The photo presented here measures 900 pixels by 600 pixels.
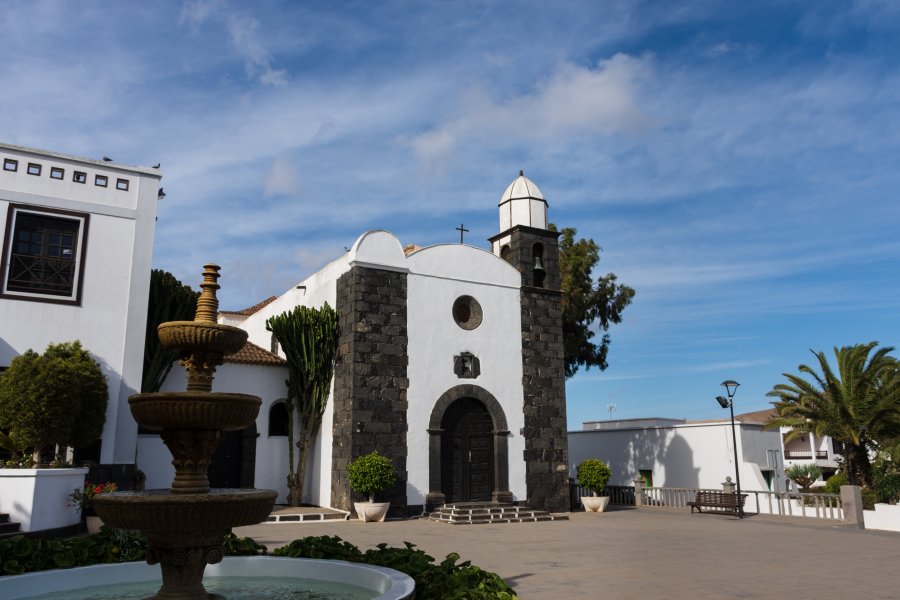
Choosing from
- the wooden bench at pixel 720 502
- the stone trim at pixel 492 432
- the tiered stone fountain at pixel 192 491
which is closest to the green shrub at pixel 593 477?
the wooden bench at pixel 720 502

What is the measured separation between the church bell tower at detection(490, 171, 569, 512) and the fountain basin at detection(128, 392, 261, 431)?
14.7 m

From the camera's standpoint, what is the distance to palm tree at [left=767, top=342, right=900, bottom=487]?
19.0 m

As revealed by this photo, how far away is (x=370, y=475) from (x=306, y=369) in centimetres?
389

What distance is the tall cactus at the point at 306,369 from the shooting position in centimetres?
1869

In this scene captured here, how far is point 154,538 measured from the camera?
6031 mm

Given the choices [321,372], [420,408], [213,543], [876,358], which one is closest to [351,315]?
[321,372]

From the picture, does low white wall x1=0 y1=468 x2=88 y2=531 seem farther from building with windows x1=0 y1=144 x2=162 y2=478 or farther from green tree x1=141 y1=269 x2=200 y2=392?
green tree x1=141 y1=269 x2=200 y2=392

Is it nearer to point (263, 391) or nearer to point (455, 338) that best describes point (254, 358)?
point (263, 391)

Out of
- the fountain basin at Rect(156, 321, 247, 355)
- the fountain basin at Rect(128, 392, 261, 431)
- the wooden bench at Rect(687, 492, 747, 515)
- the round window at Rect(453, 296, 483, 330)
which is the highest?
the round window at Rect(453, 296, 483, 330)

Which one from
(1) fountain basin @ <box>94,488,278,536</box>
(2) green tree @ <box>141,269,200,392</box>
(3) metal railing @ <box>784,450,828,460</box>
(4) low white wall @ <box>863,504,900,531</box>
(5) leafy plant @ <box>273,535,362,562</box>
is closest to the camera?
(1) fountain basin @ <box>94,488,278,536</box>

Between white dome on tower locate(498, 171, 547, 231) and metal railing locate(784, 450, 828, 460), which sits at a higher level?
white dome on tower locate(498, 171, 547, 231)

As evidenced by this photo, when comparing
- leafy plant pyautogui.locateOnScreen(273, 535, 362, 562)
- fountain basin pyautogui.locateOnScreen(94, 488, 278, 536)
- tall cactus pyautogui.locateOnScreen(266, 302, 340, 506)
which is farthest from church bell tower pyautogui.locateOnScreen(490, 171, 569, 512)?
fountain basin pyautogui.locateOnScreen(94, 488, 278, 536)

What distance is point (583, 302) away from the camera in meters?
26.9

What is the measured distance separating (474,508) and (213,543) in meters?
12.3
